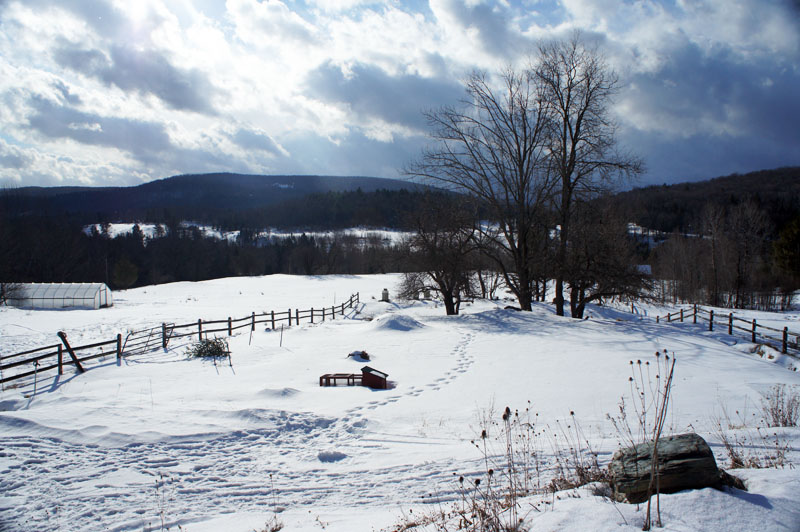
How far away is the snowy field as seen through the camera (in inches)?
170

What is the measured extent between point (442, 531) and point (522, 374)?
27.4 feet

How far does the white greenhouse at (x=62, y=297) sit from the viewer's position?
4353cm

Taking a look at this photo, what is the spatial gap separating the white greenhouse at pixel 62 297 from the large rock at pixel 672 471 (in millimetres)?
52223

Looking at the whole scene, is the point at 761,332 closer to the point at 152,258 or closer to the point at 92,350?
the point at 92,350

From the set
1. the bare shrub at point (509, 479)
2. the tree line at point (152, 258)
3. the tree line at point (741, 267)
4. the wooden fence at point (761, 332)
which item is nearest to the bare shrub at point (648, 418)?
the bare shrub at point (509, 479)

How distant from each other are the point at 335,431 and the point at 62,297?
5097 cm

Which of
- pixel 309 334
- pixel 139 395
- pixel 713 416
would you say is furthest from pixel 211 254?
pixel 713 416

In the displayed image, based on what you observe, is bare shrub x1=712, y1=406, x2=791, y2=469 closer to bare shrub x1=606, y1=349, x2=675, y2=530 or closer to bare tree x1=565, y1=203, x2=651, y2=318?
bare shrub x1=606, y1=349, x2=675, y2=530

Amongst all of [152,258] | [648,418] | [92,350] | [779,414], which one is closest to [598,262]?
[779,414]

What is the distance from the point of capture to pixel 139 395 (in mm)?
9602

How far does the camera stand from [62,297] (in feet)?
145

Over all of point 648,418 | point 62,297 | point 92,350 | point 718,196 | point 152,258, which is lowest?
point 62,297

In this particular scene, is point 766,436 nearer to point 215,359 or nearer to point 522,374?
point 522,374

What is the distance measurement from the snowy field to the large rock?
194 mm
